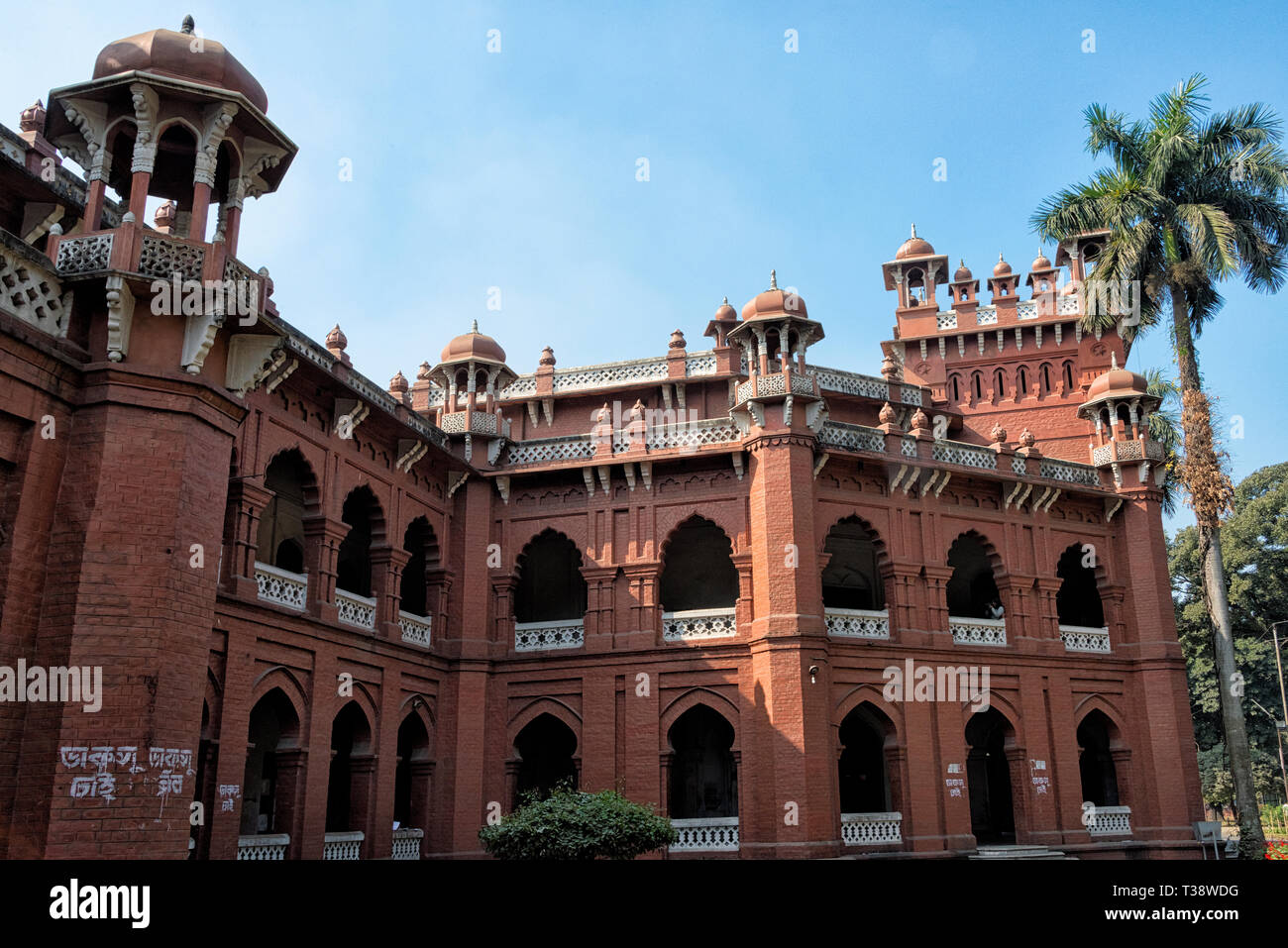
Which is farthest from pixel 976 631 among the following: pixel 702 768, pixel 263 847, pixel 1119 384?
pixel 263 847

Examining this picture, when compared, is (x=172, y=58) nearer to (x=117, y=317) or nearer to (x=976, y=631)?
(x=117, y=317)

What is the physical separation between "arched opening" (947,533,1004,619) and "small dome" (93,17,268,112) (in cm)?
1898

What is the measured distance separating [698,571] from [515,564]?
424 centimetres

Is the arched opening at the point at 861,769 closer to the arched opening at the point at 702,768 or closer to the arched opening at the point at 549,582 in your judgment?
the arched opening at the point at 702,768

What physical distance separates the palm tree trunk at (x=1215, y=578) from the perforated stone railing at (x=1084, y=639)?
2138 mm

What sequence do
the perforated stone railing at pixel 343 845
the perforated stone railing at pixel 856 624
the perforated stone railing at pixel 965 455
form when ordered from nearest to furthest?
the perforated stone railing at pixel 343 845 → the perforated stone railing at pixel 856 624 → the perforated stone railing at pixel 965 455

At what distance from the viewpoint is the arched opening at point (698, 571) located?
24109 mm

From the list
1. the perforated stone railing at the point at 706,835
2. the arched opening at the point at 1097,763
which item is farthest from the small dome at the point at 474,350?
the arched opening at the point at 1097,763

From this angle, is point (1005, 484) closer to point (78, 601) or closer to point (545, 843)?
point (545, 843)

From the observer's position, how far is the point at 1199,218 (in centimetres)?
2347

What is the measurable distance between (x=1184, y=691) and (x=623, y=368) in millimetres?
14592

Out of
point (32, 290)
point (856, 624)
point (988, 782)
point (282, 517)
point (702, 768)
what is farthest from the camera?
point (988, 782)

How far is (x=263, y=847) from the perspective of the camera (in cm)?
1617

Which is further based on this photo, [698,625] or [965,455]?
[965,455]
